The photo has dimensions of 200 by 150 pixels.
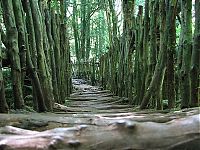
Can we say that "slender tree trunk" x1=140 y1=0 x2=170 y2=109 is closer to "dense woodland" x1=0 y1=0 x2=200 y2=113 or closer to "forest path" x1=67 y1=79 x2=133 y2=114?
"dense woodland" x1=0 y1=0 x2=200 y2=113

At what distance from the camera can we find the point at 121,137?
1.67m

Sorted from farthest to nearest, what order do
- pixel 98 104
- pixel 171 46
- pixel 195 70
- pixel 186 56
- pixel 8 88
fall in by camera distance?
1. pixel 98 104
2. pixel 8 88
3. pixel 171 46
4. pixel 186 56
5. pixel 195 70

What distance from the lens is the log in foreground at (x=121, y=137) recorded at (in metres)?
1.61

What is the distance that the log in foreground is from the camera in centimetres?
161

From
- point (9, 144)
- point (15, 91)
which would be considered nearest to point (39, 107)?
point (15, 91)

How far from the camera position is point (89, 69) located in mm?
18312

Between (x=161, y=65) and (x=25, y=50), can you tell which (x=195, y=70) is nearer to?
(x=161, y=65)

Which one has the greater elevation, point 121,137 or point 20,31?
point 20,31

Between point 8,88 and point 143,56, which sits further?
point 143,56

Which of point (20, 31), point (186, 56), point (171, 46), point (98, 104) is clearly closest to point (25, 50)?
point (20, 31)

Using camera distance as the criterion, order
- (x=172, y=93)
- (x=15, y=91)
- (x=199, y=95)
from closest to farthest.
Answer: (x=199, y=95)
(x=15, y=91)
(x=172, y=93)

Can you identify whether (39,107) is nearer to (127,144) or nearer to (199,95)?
(199,95)

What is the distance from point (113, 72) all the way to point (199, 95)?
732cm

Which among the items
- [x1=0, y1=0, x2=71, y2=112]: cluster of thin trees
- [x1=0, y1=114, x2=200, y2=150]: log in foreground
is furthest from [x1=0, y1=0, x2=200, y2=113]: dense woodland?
[x1=0, y1=114, x2=200, y2=150]: log in foreground
